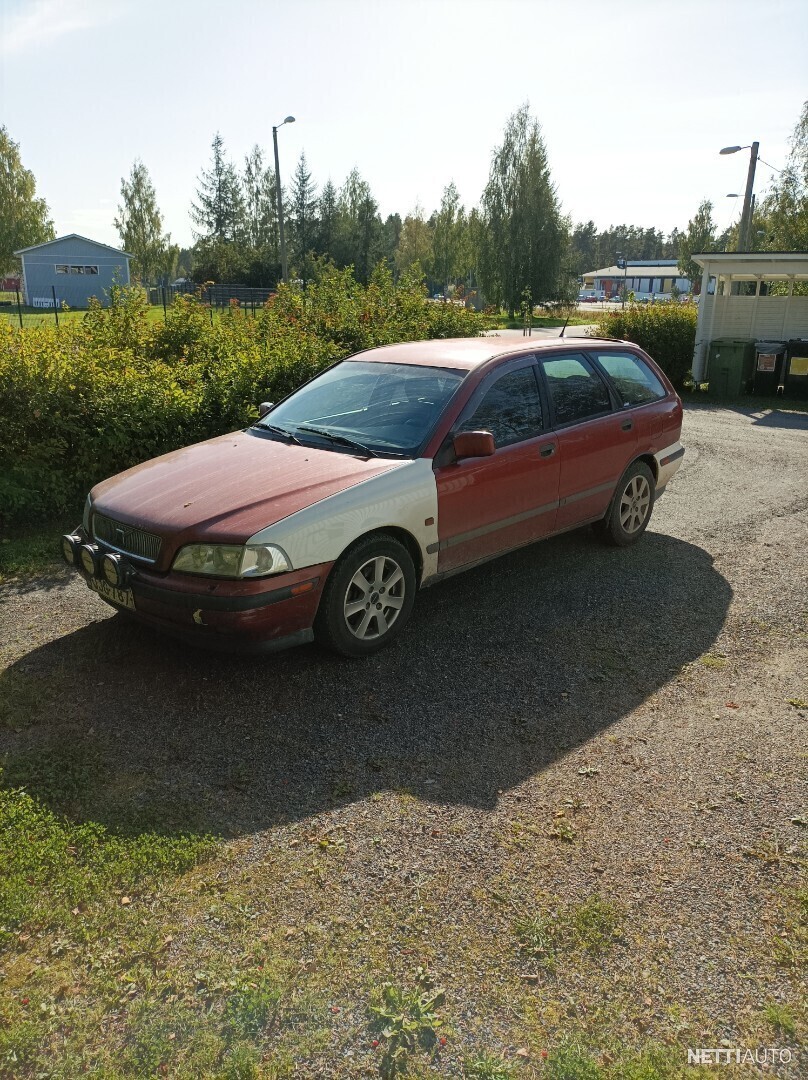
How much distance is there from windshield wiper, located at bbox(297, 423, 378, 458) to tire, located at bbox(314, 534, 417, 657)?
580 mm

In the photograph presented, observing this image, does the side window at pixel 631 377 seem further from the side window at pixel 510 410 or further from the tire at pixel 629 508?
the side window at pixel 510 410

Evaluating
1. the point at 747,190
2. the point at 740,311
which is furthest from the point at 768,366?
the point at 747,190

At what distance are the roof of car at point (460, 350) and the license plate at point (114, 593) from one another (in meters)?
2.48

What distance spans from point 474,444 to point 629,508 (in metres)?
2.29

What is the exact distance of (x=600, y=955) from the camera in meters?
2.60

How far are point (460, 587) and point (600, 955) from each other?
334cm

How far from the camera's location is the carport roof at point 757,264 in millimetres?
16156

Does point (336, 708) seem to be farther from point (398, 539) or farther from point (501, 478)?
point (501, 478)

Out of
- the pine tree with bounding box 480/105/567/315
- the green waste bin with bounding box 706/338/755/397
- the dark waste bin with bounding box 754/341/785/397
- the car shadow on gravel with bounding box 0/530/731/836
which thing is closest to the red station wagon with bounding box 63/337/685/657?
the car shadow on gravel with bounding box 0/530/731/836

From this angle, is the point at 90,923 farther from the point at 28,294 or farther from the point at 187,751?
the point at 28,294

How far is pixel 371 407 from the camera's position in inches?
208

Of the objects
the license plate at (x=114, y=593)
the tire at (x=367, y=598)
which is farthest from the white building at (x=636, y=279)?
the license plate at (x=114, y=593)

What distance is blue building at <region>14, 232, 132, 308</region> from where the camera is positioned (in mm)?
52969

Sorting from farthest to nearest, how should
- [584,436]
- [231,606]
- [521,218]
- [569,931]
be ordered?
[521,218] → [584,436] → [231,606] → [569,931]
